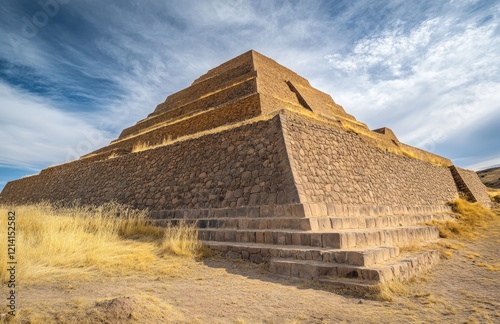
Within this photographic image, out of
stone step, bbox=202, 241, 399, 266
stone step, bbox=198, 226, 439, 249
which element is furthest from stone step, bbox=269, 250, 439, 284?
stone step, bbox=198, 226, 439, 249

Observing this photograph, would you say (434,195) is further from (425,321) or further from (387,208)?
(425,321)

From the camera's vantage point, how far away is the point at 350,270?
4.32m

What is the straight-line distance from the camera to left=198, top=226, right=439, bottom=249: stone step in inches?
201

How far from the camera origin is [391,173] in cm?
1177

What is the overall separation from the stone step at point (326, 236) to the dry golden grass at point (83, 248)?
2.33ft

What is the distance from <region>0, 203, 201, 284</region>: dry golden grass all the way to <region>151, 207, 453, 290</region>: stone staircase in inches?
Answer: 34.8

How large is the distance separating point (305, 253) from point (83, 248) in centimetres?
432

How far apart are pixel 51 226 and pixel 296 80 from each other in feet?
58.3

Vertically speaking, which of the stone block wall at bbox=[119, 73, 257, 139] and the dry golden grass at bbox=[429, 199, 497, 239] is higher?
the stone block wall at bbox=[119, 73, 257, 139]

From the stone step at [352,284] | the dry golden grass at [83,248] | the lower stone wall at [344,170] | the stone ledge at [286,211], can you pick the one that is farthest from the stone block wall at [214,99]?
the stone step at [352,284]

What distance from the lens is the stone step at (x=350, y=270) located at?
4.13 meters

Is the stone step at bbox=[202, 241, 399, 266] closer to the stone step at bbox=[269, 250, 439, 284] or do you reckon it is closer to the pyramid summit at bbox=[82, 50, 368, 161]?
the stone step at bbox=[269, 250, 439, 284]

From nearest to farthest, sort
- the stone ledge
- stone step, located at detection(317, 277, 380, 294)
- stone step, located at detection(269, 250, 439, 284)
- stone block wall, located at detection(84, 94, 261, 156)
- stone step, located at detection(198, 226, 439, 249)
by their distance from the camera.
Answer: stone step, located at detection(317, 277, 380, 294) < stone step, located at detection(269, 250, 439, 284) < stone step, located at detection(198, 226, 439, 249) < the stone ledge < stone block wall, located at detection(84, 94, 261, 156)

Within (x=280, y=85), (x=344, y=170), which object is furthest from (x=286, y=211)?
(x=280, y=85)
